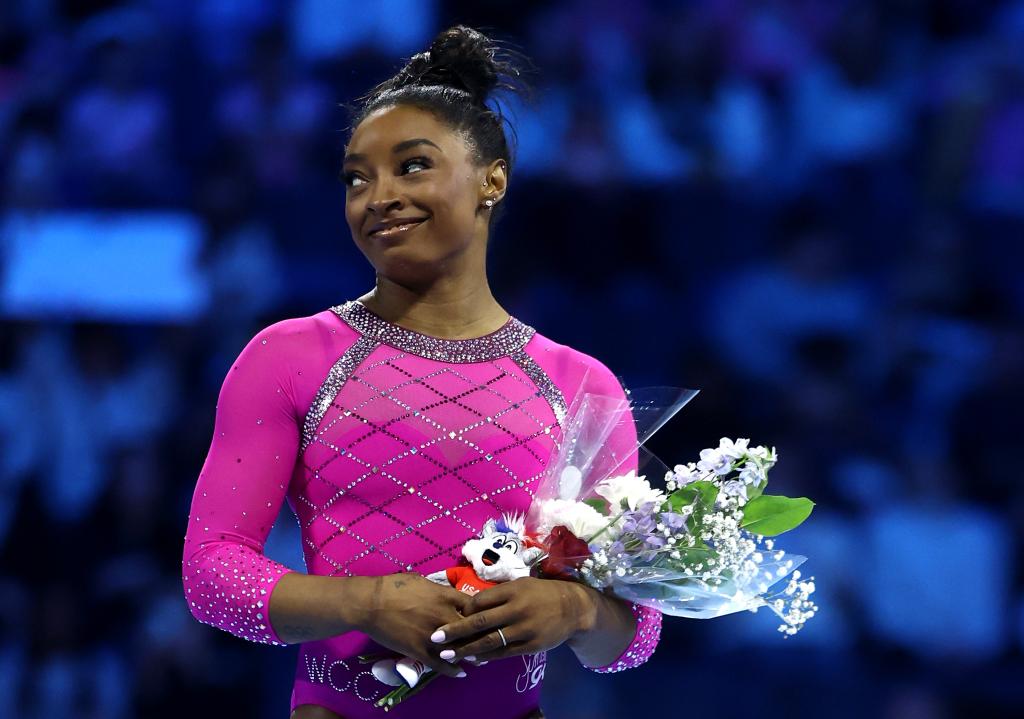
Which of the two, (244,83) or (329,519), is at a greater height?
(244,83)

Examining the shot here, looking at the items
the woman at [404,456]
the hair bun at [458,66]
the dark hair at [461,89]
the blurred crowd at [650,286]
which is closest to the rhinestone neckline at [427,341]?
the woman at [404,456]

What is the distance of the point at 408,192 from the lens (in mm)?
1766

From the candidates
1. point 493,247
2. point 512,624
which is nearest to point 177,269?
point 493,247

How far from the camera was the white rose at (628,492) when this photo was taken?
1.58 m

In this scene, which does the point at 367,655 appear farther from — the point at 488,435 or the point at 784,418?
the point at 784,418

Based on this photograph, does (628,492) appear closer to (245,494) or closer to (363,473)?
(363,473)

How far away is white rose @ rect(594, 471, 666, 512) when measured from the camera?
5.19 ft

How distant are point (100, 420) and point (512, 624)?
111 inches

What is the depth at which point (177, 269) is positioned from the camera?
13.3ft

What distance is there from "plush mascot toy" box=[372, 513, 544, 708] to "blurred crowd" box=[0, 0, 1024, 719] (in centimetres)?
221

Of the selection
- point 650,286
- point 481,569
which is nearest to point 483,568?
point 481,569

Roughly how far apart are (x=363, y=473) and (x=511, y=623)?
0.97 feet

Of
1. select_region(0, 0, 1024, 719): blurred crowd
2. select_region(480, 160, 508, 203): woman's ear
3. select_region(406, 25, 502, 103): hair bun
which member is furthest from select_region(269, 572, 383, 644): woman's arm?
select_region(0, 0, 1024, 719): blurred crowd

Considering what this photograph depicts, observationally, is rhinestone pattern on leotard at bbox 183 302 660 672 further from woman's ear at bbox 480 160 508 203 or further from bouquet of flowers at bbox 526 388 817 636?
woman's ear at bbox 480 160 508 203
